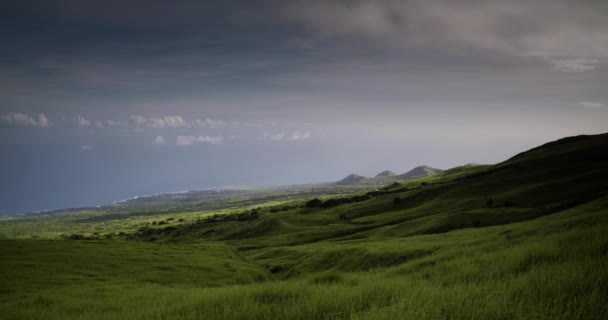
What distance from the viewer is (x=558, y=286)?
19.7 feet

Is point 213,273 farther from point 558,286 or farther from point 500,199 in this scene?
point 500,199

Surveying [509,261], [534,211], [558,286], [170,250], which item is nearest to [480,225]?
[534,211]

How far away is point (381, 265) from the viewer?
45.0 meters

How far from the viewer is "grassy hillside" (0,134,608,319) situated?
6.15m

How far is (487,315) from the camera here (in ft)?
15.9

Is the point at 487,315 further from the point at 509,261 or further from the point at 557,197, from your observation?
the point at 557,197

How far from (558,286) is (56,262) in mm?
52233

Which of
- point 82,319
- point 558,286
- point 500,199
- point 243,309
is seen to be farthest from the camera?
point 500,199

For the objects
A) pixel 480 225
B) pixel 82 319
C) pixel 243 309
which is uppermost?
pixel 243 309

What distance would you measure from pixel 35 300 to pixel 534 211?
80.8 meters

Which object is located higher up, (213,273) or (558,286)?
(558,286)

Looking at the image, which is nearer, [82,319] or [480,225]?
[82,319]

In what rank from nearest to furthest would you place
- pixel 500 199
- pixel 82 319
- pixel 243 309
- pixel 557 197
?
pixel 243 309, pixel 82 319, pixel 557 197, pixel 500 199

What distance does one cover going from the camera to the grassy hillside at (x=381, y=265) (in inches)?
242
